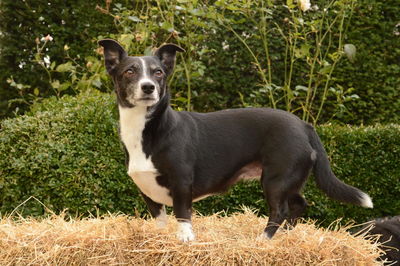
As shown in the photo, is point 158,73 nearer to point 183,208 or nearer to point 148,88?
point 148,88

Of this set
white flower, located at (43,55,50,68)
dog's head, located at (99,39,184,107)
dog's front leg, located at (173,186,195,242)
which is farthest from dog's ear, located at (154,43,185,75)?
white flower, located at (43,55,50,68)

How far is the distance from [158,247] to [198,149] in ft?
1.99

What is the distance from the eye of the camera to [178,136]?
3297 mm

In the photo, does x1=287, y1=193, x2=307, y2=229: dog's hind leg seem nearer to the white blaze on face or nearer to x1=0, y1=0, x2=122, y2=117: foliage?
the white blaze on face

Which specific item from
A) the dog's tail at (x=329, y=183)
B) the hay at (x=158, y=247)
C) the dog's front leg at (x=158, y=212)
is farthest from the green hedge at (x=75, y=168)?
the dog's tail at (x=329, y=183)

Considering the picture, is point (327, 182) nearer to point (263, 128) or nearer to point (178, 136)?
point (263, 128)

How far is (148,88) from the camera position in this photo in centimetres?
301

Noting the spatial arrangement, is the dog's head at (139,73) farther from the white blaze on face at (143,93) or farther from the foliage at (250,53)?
the foliage at (250,53)

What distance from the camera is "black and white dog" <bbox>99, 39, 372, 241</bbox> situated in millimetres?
3189

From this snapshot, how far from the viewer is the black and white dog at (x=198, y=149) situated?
319cm

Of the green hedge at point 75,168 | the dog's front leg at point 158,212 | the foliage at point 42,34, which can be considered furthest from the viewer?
the foliage at point 42,34

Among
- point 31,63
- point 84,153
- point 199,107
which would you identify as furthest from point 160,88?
point 31,63

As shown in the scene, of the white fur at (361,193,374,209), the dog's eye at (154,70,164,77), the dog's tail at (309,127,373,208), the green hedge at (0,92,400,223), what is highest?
the dog's eye at (154,70,164,77)

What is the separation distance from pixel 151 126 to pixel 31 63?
455 centimetres
